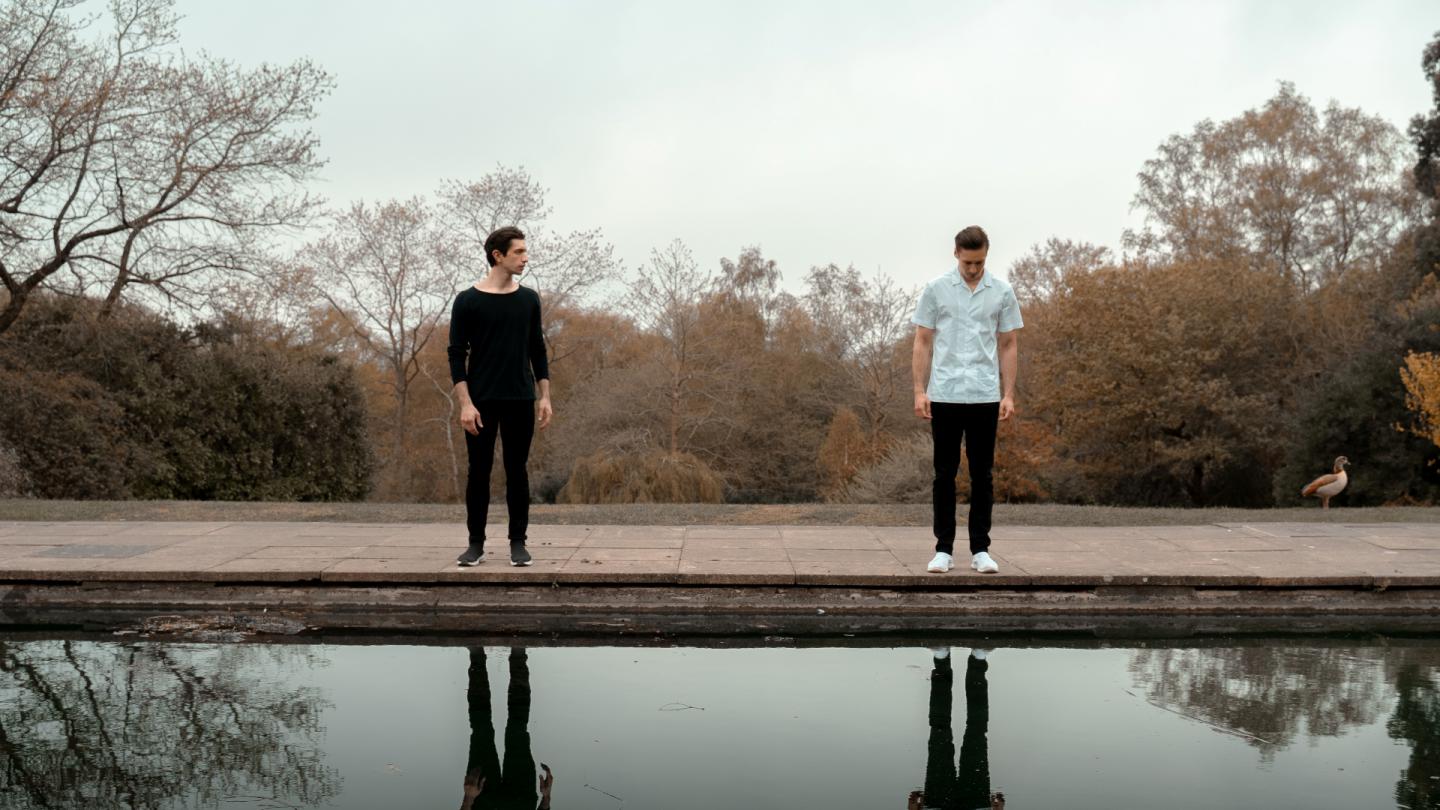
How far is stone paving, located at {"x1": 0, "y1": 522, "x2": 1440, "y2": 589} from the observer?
5.96 m

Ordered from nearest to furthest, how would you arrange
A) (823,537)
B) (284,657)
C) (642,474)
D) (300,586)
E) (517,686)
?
(517,686) < (284,657) < (300,586) < (823,537) < (642,474)

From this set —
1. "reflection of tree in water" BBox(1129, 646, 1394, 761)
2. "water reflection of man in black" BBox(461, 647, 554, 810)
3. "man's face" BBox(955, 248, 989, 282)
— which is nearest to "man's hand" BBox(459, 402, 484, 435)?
"water reflection of man in black" BBox(461, 647, 554, 810)

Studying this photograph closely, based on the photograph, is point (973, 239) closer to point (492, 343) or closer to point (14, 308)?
point (492, 343)

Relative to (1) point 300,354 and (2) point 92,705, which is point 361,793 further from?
(1) point 300,354

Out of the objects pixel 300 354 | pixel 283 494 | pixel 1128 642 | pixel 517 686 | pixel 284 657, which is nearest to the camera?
pixel 517 686

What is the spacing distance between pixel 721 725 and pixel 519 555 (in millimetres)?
2599

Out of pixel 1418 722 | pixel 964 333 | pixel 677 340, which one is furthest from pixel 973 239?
pixel 677 340

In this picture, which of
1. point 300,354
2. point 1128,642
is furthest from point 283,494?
point 1128,642

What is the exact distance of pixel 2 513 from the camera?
9055 mm

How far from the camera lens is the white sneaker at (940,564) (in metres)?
6.02

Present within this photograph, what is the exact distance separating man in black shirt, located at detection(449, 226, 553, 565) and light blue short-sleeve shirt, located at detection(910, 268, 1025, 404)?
201cm

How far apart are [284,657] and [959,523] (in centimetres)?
533

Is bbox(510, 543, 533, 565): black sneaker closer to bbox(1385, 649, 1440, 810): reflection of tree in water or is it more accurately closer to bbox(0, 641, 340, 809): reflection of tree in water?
bbox(0, 641, 340, 809): reflection of tree in water

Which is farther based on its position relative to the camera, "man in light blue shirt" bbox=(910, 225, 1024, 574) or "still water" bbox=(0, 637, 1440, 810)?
"man in light blue shirt" bbox=(910, 225, 1024, 574)
